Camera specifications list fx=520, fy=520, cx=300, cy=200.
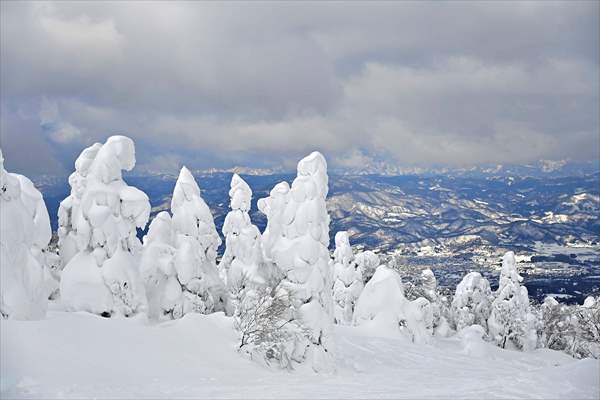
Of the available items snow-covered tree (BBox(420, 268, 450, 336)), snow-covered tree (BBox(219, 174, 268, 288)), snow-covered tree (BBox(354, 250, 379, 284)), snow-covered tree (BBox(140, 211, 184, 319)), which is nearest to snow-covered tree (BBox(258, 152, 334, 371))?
snow-covered tree (BBox(219, 174, 268, 288))

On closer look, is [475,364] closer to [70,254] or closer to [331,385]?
[331,385]

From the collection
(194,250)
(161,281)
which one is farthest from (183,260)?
(161,281)

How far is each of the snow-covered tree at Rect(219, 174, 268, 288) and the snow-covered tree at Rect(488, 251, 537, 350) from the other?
119 feet

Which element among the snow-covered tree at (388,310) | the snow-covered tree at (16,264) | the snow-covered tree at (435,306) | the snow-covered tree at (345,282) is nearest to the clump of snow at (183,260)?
the snow-covered tree at (16,264)

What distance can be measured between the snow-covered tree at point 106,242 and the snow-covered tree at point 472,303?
50418 millimetres

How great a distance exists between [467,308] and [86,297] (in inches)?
2112

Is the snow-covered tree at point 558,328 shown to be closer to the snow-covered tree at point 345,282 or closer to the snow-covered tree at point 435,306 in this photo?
the snow-covered tree at point 435,306

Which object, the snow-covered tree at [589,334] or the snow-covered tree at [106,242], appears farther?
the snow-covered tree at [589,334]

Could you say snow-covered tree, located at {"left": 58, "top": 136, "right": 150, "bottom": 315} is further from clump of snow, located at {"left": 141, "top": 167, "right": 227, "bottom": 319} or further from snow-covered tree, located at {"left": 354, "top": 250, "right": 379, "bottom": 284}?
snow-covered tree, located at {"left": 354, "top": 250, "right": 379, "bottom": 284}

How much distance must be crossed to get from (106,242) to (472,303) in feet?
179

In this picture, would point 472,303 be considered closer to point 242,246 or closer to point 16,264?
point 242,246

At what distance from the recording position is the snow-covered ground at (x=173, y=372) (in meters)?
15.3

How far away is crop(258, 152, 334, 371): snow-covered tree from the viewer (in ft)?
92.9

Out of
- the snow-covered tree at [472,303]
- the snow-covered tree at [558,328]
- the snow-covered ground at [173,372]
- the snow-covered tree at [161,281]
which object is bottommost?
the snow-covered tree at [558,328]
